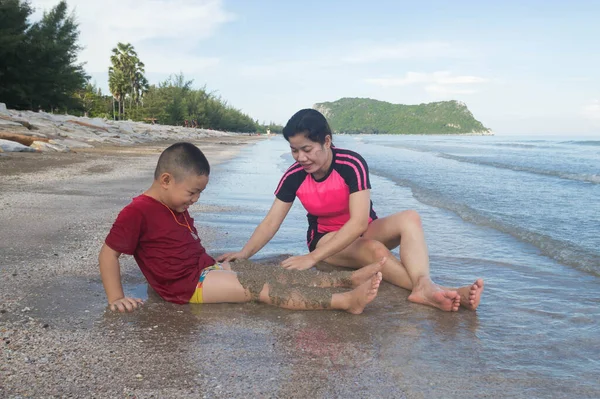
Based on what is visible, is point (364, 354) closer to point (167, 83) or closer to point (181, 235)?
point (181, 235)

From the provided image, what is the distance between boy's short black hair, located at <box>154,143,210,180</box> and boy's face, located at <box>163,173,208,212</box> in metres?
0.02

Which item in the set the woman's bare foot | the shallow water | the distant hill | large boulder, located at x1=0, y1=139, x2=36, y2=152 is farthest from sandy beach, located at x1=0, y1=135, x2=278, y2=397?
the distant hill

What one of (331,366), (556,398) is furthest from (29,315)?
(556,398)

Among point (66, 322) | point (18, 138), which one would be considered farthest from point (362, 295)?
point (18, 138)

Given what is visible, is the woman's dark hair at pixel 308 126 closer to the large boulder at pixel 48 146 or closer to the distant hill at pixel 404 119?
the large boulder at pixel 48 146

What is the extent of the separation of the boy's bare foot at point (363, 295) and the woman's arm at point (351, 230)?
0.57m

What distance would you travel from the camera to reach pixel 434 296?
2.90 meters

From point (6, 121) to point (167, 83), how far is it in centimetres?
4612

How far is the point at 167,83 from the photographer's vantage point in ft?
193

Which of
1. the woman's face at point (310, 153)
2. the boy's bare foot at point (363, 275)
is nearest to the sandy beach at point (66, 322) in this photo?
the boy's bare foot at point (363, 275)

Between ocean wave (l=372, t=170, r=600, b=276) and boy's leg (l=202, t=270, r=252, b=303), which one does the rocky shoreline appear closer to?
ocean wave (l=372, t=170, r=600, b=276)

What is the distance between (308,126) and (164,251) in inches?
44.9

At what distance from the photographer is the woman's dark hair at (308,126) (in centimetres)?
324

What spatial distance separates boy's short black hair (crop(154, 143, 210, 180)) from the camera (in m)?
2.82
